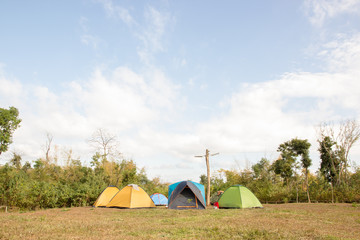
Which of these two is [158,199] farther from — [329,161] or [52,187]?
[329,161]

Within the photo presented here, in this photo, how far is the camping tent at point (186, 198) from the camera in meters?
16.9

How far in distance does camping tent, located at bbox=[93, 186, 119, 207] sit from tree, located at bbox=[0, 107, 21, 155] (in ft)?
76.9

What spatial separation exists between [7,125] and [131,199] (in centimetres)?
2800

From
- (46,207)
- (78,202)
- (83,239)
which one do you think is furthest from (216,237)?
(78,202)

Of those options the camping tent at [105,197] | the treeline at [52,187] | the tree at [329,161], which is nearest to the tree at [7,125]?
the treeline at [52,187]

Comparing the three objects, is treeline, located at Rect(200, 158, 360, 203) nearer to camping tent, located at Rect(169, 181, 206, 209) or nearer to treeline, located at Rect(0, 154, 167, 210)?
camping tent, located at Rect(169, 181, 206, 209)

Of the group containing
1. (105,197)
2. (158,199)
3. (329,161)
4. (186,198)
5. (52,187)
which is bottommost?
(158,199)

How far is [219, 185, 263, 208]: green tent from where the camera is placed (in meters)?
16.3

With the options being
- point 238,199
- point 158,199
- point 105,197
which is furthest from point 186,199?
point 158,199

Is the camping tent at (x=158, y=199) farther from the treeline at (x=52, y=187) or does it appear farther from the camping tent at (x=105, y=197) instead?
the camping tent at (x=105, y=197)

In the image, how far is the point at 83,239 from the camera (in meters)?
5.88

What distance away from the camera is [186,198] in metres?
17.1

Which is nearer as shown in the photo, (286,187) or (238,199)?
(238,199)

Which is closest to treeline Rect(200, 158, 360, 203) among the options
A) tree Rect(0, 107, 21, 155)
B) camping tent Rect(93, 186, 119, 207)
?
camping tent Rect(93, 186, 119, 207)
